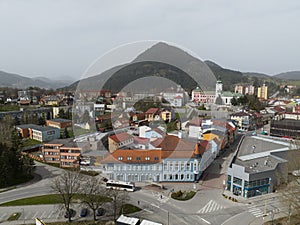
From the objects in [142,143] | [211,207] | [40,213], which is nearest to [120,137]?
[142,143]

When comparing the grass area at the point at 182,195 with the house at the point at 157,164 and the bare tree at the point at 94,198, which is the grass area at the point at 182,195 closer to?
the house at the point at 157,164

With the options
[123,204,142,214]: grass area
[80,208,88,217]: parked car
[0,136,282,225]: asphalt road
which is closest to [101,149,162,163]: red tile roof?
[0,136,282,225]: asphalt road

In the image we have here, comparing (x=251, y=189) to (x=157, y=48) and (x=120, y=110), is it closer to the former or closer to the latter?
(x=157, y=48)

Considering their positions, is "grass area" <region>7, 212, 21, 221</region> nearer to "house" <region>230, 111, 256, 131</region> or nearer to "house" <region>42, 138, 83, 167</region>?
"house" <region>42, 138, 83, 167</region>

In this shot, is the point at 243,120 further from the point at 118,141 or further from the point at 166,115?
the point at 118,141

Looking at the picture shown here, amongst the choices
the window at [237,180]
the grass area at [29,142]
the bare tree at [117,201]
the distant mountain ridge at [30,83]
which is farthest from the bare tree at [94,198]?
the distant mountain ridge at [30,83]

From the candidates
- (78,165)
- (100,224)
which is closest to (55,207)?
(100,224)
